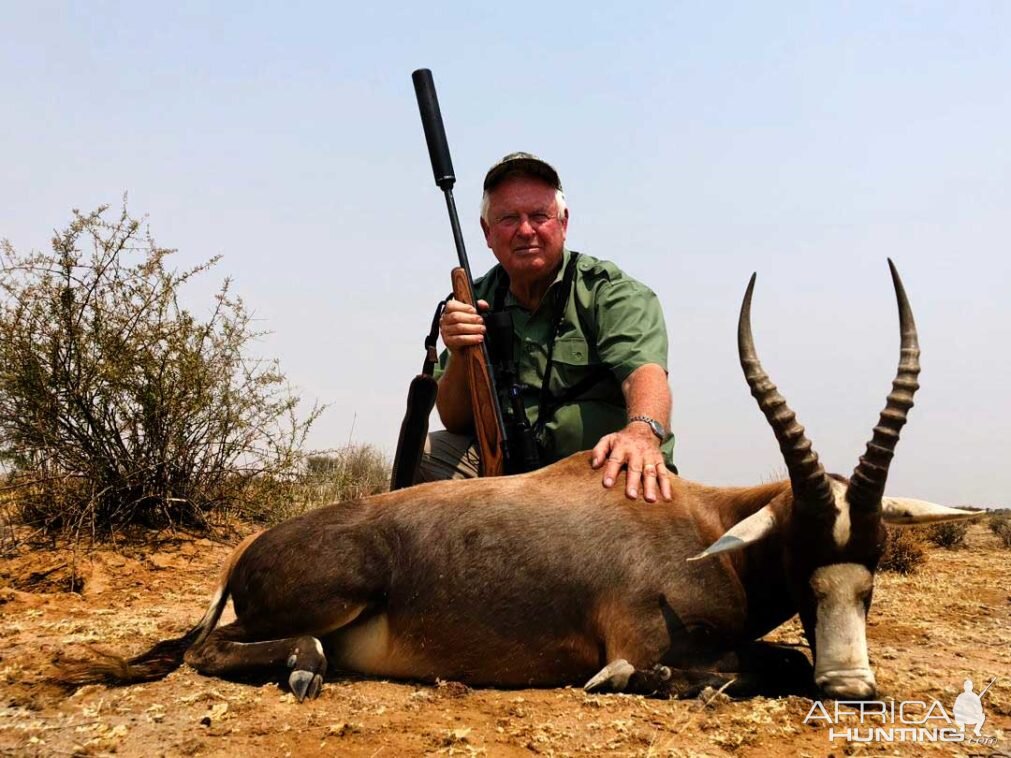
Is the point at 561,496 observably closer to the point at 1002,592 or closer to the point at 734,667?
the point at 734,667

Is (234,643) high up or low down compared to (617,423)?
down

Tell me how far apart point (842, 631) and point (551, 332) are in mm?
3013

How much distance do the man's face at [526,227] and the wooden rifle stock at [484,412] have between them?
81 cm

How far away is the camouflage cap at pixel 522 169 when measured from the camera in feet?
20.2

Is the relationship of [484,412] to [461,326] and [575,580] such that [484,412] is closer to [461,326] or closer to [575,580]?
[461,326]

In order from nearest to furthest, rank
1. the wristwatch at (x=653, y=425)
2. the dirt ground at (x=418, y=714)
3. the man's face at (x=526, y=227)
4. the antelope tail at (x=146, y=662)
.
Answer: the dirt ground at (x=418, y=714), the antelope tail at (x=146, y=662), the wristwatch at (x=653, y=425), the man's face at (x=526, y=227)

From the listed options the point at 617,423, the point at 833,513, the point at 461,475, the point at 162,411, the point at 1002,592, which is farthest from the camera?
the point at 162,411

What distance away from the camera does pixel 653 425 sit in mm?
4789

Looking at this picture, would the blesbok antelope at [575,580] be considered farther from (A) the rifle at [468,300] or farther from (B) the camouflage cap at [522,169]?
(B) the camouflage cap at [522,169]

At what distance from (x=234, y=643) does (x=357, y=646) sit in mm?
574

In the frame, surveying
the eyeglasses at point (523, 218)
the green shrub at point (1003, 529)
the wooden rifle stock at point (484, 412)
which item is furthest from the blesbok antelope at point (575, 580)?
the green shrub at point (1003, 529)

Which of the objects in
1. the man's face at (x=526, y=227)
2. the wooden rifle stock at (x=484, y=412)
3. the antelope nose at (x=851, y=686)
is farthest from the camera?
the man's face at (x=526, y=227)

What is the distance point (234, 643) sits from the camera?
4262mm

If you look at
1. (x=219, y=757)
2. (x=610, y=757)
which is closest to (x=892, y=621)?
(x=610, y=757)
